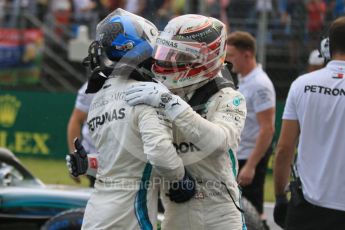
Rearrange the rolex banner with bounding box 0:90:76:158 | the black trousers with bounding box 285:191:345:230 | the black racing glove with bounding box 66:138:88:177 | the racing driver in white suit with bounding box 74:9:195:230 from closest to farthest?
the racing driver in white suit with bounding box 74:9:195:230, the black racing glove with bounding box 66:138:88:177, the black trousers with bounding box 285:191:345:230, the rolex banner with bounding box 0:90:76:158

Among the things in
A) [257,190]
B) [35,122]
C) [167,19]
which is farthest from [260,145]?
[35,122]

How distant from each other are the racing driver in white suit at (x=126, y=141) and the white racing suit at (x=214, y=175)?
74mm

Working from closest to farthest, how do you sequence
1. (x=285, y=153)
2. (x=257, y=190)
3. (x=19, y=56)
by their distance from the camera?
1. (x=285, y=153)
2. (x=257, y=190)
3. (x=19, y=56)

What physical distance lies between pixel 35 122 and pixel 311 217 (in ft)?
35.0

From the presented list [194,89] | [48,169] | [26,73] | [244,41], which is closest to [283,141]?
[194,89]

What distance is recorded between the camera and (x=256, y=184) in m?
8.24

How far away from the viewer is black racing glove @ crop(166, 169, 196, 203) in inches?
173

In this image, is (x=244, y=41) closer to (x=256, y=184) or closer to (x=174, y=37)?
(x=256, y=184)

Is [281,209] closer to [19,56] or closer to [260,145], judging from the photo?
[260,145]

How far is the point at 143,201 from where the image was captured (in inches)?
172

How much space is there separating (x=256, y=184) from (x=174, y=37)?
13.0 ft

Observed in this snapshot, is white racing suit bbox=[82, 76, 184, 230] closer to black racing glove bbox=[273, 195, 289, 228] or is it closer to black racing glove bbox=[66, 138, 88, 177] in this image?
black racing glove bbox=[66, 138, 88, 177]

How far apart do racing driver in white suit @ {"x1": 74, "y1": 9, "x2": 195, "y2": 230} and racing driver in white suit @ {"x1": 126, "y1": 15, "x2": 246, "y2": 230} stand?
0.29 ft

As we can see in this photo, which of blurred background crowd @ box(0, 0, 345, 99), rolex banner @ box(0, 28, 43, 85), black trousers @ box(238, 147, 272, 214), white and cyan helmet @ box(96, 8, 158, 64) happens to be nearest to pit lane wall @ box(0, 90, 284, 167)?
blurred background crowd @ box(0, 0, 345, 99)
